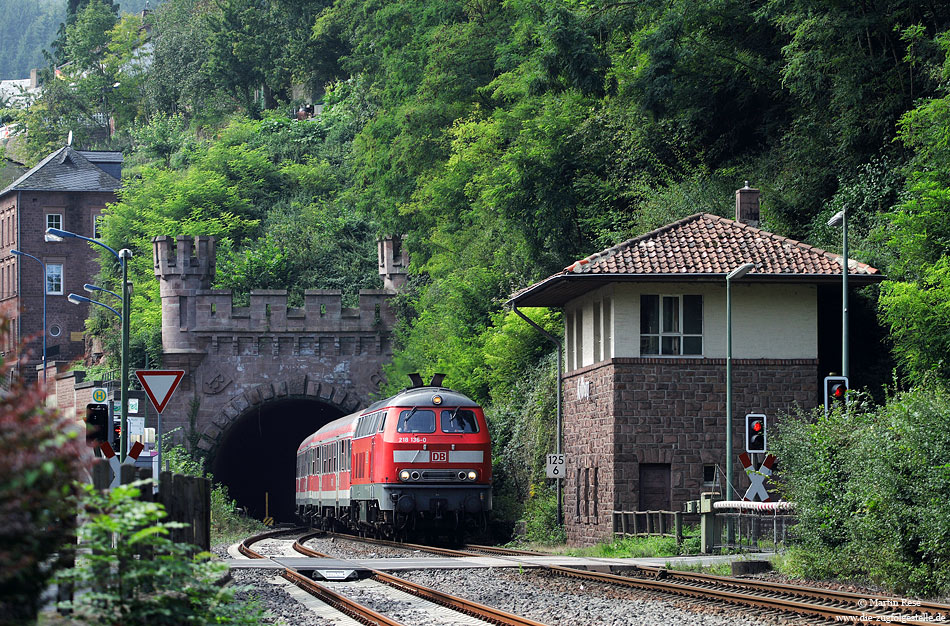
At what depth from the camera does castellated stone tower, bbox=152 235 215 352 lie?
49.2 m

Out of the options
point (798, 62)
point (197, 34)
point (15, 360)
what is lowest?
point (15, 360)

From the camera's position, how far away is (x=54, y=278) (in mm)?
84500

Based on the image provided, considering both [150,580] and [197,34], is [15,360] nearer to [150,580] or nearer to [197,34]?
Answer: [150,580]

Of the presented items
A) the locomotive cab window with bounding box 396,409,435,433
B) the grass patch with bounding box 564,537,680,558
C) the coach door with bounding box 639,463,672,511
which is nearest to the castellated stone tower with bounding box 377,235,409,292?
the locomotive cab window with bounding box 396,409,435,433

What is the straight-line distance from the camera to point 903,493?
56.4ft

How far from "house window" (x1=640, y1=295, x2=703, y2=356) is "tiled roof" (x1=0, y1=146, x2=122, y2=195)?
61010 millimetres

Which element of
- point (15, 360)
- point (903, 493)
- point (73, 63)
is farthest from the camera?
point (73, 63)

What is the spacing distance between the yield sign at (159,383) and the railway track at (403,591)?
124 inches

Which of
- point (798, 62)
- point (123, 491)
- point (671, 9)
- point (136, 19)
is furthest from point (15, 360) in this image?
point (136, 19)

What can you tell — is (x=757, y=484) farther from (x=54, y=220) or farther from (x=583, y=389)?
(x=54, y=220)

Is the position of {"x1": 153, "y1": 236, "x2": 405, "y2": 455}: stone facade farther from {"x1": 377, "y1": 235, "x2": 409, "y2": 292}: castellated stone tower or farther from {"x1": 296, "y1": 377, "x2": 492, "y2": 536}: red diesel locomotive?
{"x1": 296, "y1": 377, "x2": 492, "y2": 536}: red diesel locomotive

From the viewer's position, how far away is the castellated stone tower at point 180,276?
Result: 49188 mm

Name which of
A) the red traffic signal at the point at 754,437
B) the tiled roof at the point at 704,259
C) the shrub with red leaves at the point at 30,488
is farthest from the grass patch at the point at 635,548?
the shrub with red leaves at the point at 30,488

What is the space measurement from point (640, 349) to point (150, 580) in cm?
2207
